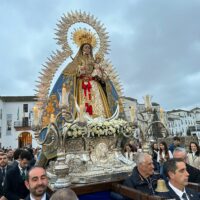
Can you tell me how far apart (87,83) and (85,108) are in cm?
90

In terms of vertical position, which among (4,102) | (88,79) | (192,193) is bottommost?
(192,193)

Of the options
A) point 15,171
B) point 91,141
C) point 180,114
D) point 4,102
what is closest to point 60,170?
point 15,171

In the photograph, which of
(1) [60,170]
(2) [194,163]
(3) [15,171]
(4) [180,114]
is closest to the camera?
(3) [15,171]

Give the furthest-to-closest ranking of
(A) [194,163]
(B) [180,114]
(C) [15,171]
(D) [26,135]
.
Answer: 1. (B) [180,114]
2. (D) [26,135]
3. (A) [194,163]
4. (C) [15,171]

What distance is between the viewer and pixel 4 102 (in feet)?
110

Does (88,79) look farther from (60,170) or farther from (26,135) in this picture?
(26,135)

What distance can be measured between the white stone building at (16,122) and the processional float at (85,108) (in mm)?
25125

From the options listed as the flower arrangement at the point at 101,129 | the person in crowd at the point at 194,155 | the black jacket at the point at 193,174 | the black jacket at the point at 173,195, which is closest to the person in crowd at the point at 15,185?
the flower arrangement at the point at 101,129

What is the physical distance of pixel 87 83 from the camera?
22.8 ft

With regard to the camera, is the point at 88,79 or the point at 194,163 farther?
the point at 88,79

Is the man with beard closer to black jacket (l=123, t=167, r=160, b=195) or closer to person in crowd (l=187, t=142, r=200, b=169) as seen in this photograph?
black jacket (l=123, t=167, r=160, b=195)

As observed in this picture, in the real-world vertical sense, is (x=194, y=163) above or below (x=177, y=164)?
below

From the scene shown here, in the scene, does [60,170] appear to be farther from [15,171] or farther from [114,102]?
[114,102]

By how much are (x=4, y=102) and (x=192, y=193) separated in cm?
3480
